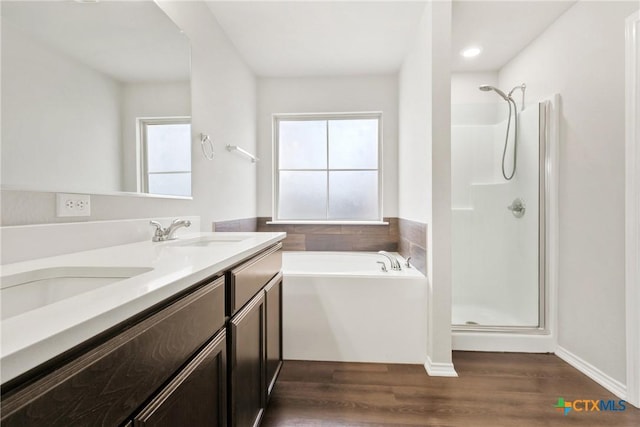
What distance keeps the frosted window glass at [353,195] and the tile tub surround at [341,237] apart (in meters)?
0.18

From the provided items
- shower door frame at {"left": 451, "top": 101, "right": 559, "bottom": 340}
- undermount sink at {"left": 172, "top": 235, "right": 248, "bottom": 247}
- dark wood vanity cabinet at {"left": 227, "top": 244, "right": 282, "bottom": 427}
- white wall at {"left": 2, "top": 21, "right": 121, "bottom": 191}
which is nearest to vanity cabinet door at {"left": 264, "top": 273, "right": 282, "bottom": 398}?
dark wood vanity cabinet at {"left": 227, "top": 244, "right": 282, "bottom": 427}

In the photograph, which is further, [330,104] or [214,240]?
[330,104]

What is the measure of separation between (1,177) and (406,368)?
2132 millimetres

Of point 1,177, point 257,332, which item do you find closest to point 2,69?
point 1,177

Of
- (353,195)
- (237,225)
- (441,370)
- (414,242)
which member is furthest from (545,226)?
(237,225)

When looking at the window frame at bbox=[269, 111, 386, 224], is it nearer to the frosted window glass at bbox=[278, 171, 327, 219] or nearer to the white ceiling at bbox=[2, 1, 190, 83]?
the frosted window glass at bbox=[278, 171, 327, 219]

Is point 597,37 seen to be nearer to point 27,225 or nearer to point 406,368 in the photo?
point 406,368

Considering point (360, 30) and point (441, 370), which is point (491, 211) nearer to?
point (441, 370)

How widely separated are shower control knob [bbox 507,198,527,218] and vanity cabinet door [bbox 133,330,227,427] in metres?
2.38

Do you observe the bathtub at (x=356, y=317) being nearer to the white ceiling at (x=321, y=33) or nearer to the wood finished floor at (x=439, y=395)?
the wood finished floor at (x=439, y=395)

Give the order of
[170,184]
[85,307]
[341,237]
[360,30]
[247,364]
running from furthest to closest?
[341,237], [360,30], [170,184], [247,364], [85,307]

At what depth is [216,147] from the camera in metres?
2.14

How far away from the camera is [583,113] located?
190cm

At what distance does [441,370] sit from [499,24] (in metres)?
2.48
